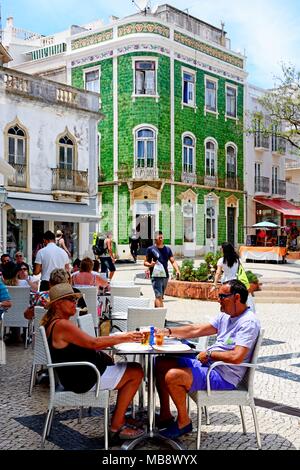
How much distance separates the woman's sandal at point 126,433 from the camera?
4.45 meters

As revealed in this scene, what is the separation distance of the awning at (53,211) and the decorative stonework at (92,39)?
1193 centimetres

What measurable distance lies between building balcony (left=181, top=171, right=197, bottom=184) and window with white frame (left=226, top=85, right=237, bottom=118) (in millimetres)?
5609

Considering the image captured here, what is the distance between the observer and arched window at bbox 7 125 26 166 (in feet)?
72.6

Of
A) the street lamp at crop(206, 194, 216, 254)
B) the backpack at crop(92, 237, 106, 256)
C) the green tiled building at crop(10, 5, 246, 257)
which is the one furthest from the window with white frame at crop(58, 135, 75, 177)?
the street lamp at crop(206, 194, 216, 254)

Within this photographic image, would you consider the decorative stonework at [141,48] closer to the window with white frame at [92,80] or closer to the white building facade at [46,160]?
the window with white frame at [92,80]

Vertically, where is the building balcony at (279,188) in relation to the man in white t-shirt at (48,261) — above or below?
above

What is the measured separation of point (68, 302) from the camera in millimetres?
4629

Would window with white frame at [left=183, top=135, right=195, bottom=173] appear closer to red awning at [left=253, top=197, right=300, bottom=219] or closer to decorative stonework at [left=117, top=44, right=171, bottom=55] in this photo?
decorative stonework at [left=117, top=44, right=171, bottom=55]

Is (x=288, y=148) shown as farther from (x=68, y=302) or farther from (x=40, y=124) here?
(x=68, y=302)

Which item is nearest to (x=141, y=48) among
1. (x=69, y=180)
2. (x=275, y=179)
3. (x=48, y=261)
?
(x=69, y=180)

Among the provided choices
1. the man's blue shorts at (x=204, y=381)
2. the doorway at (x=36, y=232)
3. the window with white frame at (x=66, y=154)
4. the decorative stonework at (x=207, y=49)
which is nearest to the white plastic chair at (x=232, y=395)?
the man's blue shorts at (x=204, y=381)

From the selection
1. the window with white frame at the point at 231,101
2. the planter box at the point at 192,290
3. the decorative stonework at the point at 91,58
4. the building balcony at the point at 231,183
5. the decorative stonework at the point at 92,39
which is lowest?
the planter box at the point at 192,290
